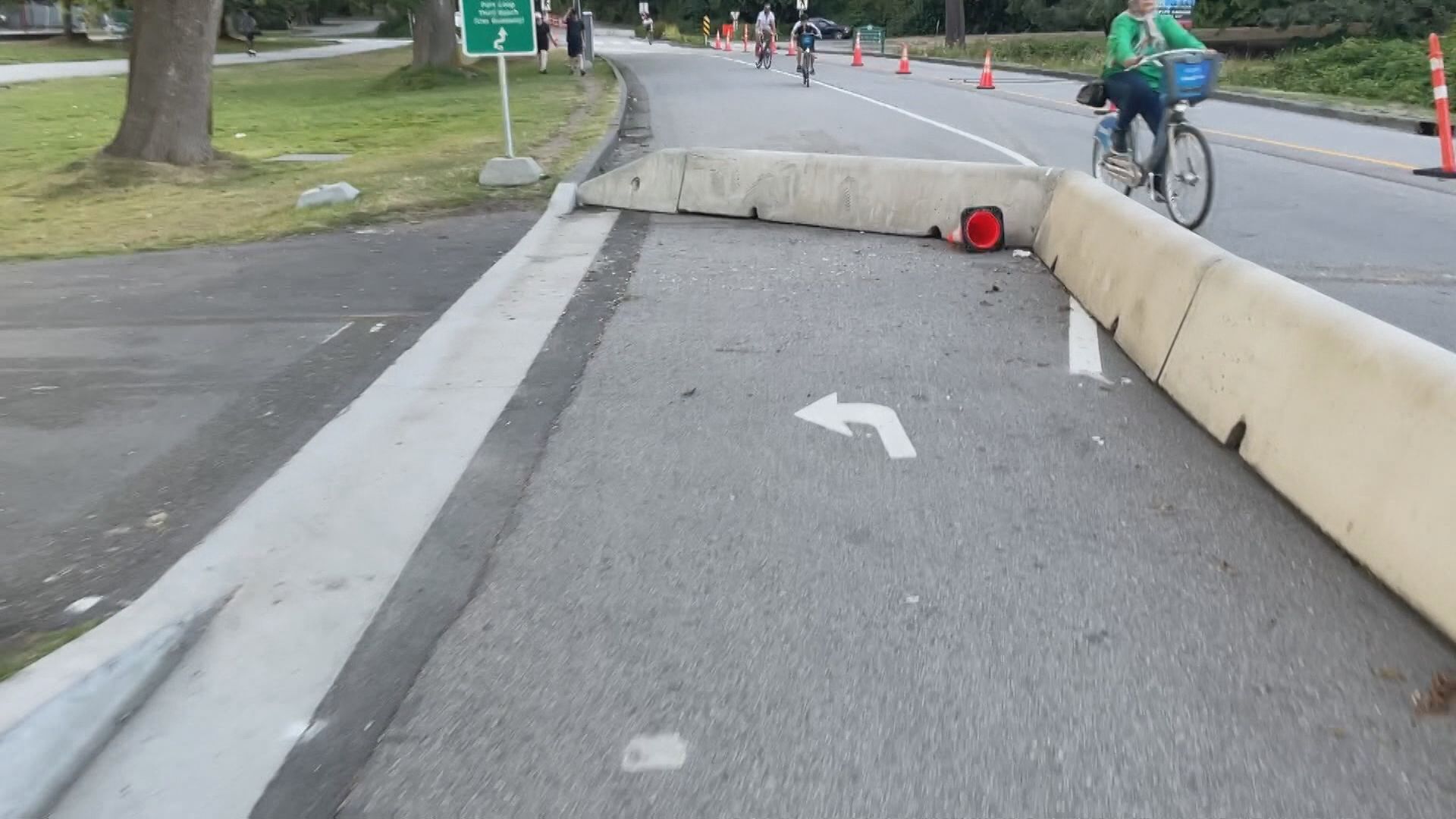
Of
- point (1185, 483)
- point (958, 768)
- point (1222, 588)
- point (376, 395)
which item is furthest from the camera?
point (376, 395)

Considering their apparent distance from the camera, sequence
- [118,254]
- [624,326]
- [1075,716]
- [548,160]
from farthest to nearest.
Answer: [548,160] < [118,254] < [624,326] < [1075,716]

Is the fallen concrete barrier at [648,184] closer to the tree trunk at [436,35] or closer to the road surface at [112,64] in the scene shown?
the road surface at [112,64]

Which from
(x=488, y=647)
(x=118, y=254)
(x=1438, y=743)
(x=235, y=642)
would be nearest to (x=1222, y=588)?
(x=1438, y=743)

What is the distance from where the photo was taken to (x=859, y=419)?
551cm

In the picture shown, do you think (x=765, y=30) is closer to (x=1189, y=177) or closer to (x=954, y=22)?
(x=954, y=22)

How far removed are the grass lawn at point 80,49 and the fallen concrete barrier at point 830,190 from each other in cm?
3976

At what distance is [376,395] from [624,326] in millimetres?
1750

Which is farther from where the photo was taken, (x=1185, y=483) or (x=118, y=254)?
(x=118, y=254)

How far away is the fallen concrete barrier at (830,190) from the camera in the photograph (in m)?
9.43

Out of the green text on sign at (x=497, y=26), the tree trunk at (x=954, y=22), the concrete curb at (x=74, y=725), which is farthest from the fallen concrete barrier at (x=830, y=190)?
the tree trunk at (x=954, y=22)

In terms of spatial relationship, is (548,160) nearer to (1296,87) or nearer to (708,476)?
(708,476)

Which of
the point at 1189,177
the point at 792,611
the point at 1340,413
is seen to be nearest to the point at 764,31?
the point at 1189,177

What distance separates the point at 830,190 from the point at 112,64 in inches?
1665

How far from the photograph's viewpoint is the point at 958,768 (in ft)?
9.70
